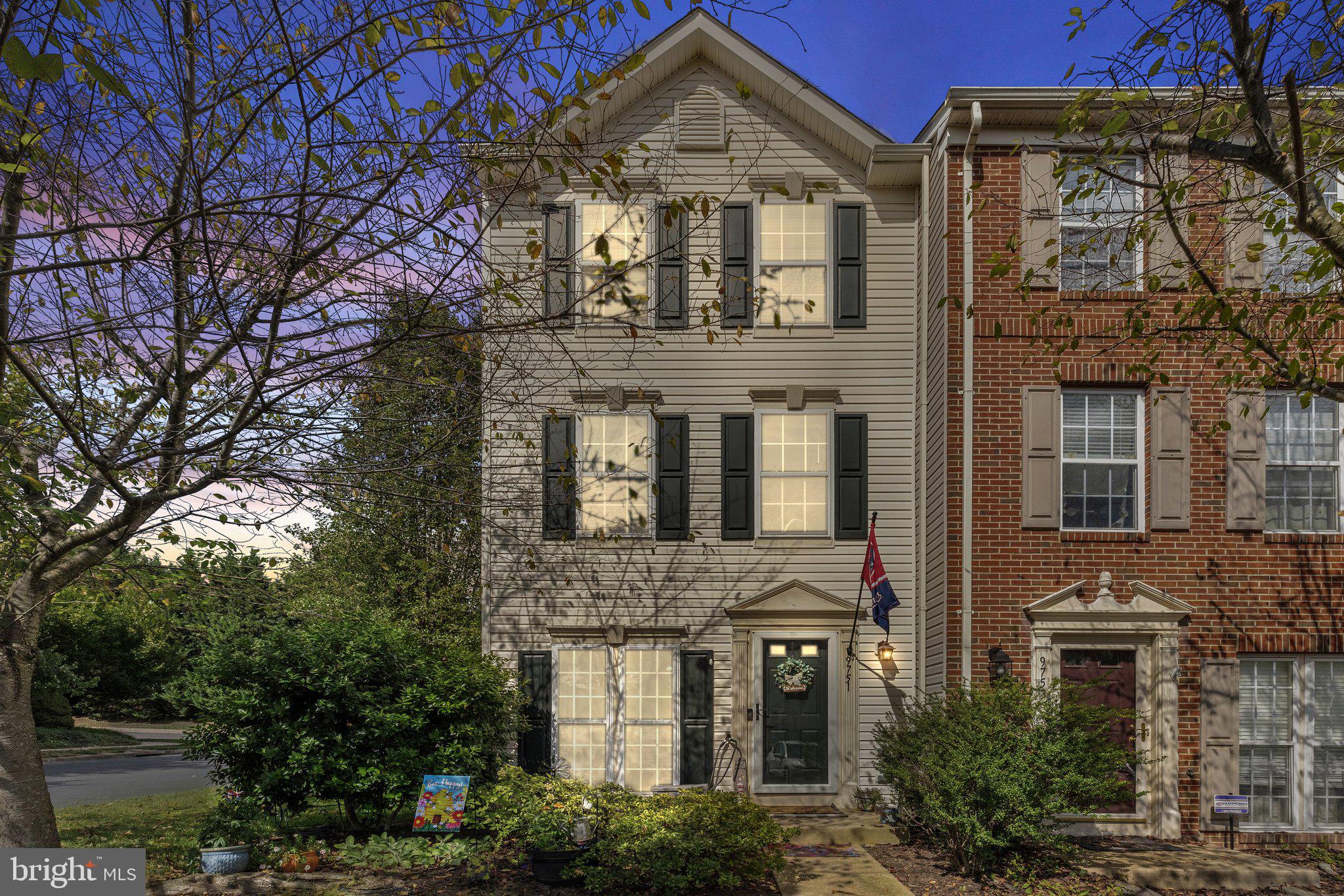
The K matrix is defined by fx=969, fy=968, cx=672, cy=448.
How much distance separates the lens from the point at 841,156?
42.2ft

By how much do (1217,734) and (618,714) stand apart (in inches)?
270

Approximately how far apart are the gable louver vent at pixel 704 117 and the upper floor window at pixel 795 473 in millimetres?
3689

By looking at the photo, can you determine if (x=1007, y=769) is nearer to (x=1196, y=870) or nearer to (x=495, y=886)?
(x=1196, y=870)

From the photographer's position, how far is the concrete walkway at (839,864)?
27.2 feet

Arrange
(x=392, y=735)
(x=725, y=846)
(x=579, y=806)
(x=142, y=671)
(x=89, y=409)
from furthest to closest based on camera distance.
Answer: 1. (x=142, y=671)
2. (x=392, y=735)
3. (x=579, y=806)
4. (x=725, y=846)
5. (x=89, y=409)

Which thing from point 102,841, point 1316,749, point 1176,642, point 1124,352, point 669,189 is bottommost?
point 102,841

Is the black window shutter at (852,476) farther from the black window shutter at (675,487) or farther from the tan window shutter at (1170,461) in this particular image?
the tan window shutter at (1170,461)

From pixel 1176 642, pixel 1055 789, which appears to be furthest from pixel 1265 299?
pixel 1055 789

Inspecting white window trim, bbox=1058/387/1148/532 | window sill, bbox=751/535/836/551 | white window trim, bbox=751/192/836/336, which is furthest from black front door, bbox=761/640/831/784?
white window trim, bbox=751/192/836/336

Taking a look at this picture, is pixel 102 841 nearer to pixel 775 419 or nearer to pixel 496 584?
pixel 496 584

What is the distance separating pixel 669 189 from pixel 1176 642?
8.15m

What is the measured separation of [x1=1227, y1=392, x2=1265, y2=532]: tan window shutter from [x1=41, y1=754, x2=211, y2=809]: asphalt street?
1452 centimetres

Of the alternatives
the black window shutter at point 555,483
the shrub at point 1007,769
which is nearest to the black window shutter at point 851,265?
the black window shutter at point 555,483

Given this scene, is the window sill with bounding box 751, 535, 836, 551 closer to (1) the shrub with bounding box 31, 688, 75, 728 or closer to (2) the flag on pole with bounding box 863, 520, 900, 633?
(2) the flag on pole with bounding box 863, 520, 900, 633
